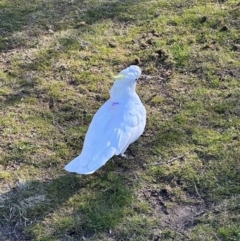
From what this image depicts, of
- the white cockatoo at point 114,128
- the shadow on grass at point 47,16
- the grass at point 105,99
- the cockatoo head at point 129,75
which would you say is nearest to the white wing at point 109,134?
the white cockatoo at point 114,128

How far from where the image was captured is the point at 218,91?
4.68 meters

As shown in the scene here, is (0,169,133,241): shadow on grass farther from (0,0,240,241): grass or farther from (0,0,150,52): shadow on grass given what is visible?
(0,0,150,52): shadow on grass

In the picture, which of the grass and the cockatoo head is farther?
the cockatoo head

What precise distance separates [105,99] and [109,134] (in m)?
0.94

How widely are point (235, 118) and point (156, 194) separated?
0.99 meters

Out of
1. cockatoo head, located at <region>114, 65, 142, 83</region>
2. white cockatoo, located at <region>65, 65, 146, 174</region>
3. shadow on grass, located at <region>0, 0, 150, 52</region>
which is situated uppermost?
cockatoo head, located at <region>114, 65, 142, 83</region>

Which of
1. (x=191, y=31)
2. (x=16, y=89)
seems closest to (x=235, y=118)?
(x=191, y=31)

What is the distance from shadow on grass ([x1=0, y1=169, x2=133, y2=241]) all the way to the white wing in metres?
0.26

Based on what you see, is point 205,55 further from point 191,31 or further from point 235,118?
point 235,118

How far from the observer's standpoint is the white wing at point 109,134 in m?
3.61

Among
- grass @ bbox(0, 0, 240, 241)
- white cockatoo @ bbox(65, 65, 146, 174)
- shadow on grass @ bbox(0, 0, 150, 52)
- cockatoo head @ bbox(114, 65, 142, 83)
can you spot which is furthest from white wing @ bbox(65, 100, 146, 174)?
shadow on grass @ bbox(0, 0, 150, 52)

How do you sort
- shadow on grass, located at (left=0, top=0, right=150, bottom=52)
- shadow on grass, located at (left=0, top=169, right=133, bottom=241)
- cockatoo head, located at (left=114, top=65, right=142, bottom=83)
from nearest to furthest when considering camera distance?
1. shadow on grass, located at (left=0, top=169, right=133, bottom=241)
2. cockatoo head, located at (left=114, top=65, right=142, bottom=83)
3. shadow on grass, located at (left=0, top=0, right=150, bottom=52)

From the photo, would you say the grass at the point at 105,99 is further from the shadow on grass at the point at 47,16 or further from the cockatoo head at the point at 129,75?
the cockatoo head at the point at 129,75

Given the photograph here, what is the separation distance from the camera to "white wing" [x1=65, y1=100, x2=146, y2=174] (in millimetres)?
3609
